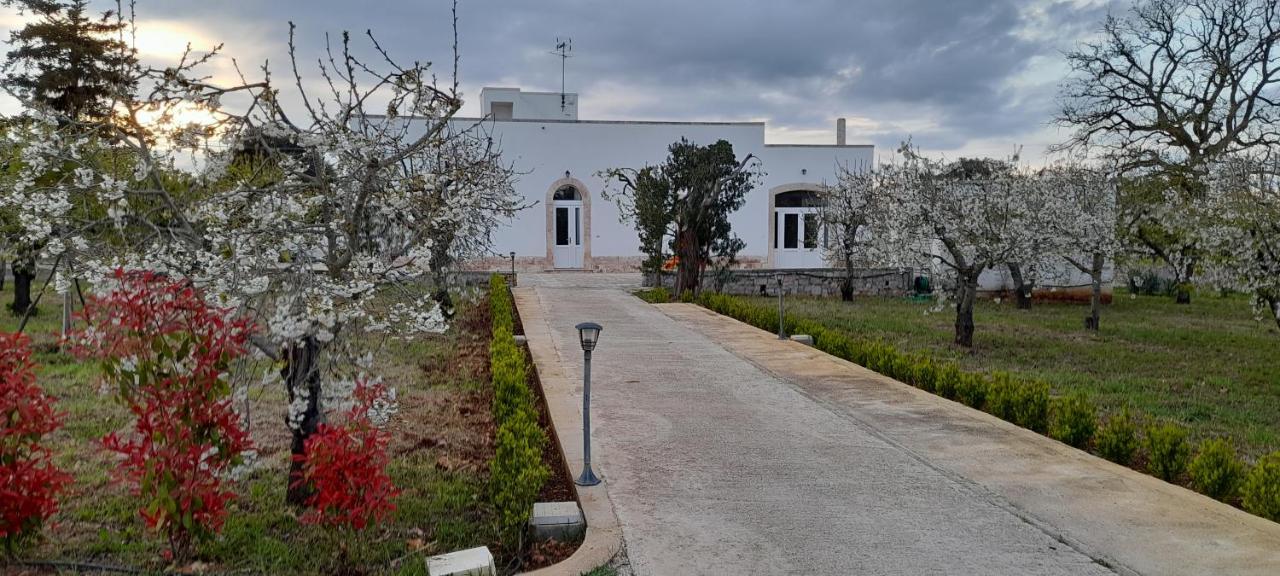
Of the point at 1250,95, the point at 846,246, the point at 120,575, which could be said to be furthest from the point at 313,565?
the point at 1250,95

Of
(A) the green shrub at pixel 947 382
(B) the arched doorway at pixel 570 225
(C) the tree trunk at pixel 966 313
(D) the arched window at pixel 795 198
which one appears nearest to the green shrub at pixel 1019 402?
(A) the green shrub at pixel 947 382

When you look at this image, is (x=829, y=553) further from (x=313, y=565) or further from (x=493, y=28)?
(x=493, y=28)

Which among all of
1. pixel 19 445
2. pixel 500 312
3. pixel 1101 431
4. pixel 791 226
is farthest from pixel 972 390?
pixel 791 226

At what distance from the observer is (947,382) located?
301 inches

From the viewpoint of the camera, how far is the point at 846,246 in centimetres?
1933

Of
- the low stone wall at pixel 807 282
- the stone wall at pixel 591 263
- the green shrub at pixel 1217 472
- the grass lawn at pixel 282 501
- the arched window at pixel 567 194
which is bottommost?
the grass lawn at pixel 282 501

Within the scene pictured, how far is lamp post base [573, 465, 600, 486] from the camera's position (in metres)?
4.91

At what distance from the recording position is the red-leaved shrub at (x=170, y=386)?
3.46 metres

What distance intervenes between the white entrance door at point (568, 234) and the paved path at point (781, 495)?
61.0 ft

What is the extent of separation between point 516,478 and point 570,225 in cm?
2250

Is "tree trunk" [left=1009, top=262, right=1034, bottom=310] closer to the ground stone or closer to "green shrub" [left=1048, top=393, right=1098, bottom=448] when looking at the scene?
"green shrub" [left=1048, top=393, right=1098, bottom=448]

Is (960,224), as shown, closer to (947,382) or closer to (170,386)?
(947,382)

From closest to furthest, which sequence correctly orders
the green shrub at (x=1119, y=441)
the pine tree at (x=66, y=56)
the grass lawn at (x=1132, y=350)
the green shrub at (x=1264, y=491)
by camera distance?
the green shrub at (x=1264, y=491) → the green shrub at (x=1119, y=441) → the grass lawn at (x=1132, y=350) → the pine tree at (x=66, y=56)

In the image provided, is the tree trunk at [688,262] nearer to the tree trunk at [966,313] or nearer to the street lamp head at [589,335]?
the tree trunk at [966,313]
